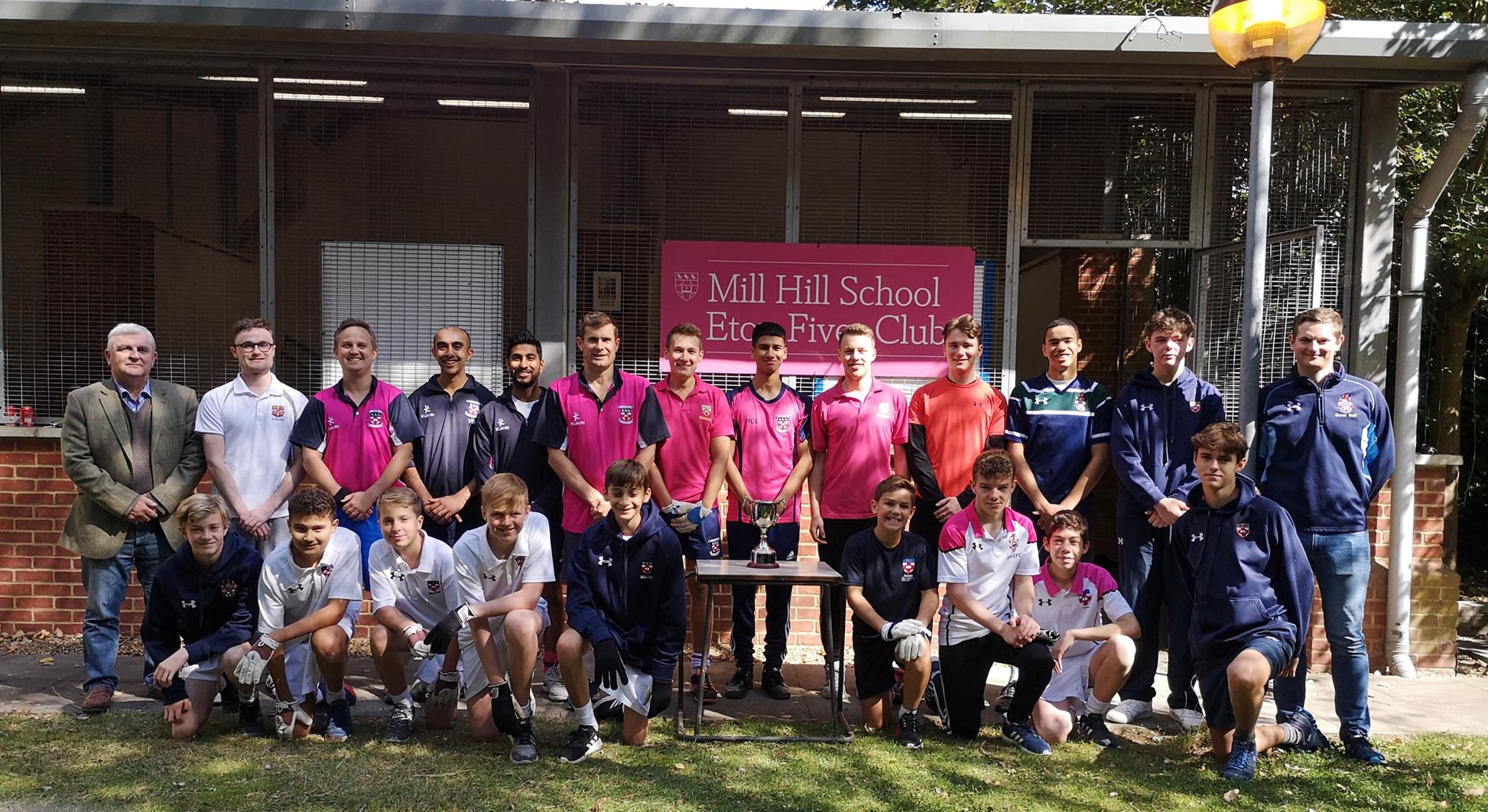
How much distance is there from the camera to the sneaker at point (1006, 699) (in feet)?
15.7

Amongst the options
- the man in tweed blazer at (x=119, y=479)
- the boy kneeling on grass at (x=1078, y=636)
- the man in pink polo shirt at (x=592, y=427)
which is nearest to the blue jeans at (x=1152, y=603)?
the boy kneeling on grass at (x=1078, y=636)

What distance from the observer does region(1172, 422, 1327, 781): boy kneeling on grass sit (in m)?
4.39

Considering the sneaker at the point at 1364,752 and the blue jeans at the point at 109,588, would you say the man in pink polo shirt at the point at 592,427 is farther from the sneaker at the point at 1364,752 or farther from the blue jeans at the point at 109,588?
the sneaker at the point at 1364,752

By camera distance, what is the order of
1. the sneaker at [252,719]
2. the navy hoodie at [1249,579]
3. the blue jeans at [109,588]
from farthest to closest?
the blue jeans at [109,588] < the sneaker at [252,719] < the navy hoodie at [1249,579]

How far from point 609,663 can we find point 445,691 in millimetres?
790

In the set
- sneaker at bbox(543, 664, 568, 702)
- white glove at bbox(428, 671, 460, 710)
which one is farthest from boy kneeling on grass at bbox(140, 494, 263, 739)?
sneaker at bbox(543, 664, 568, 702)

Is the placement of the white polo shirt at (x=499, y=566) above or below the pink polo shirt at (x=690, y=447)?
below

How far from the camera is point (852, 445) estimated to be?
5336mm

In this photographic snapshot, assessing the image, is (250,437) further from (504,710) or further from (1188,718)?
(1188,718)

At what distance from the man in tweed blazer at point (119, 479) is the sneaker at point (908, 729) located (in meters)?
3.45

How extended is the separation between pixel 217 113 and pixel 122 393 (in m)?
2.03

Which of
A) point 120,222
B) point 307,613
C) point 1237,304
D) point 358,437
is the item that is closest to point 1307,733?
point 1237,304

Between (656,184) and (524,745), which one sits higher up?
(656,184)

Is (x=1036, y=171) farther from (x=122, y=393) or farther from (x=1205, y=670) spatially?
(x=122, y=393)
